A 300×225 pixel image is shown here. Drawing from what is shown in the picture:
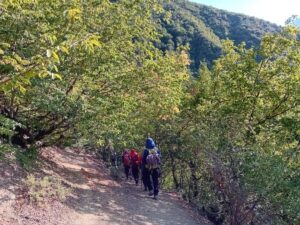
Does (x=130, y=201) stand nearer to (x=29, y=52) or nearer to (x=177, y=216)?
(x=177, y=216)

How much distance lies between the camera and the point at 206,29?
116 m

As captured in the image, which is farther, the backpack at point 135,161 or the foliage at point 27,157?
the backpack at point 135,161

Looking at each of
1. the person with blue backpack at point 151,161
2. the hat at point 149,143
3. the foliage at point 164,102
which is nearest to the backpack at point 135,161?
the foliage at point 164,102

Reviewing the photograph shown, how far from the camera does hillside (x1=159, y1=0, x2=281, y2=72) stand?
98.2m

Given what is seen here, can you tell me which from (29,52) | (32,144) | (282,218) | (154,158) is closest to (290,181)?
(282,218)

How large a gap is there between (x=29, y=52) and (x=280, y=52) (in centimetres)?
927

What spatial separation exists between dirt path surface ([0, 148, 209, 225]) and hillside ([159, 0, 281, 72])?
75.0 meters

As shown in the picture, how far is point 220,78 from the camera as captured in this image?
16.3 m

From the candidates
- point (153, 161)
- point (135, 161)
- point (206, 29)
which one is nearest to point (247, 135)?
point (153, 161)

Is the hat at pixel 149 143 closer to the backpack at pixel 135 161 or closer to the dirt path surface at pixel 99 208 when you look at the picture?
the dirt path surface at pixel 99 208

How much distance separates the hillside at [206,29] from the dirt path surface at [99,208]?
74964 mm

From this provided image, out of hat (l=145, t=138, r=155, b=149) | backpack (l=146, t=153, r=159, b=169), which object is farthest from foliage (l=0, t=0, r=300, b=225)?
backpack (l=146, t=153, r=159, b=169)

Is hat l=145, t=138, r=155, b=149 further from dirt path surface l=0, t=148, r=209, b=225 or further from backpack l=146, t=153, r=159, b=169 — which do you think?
dirt path surface l=0, t=148, r=209, b=225

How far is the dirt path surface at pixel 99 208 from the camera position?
8.64 metres
